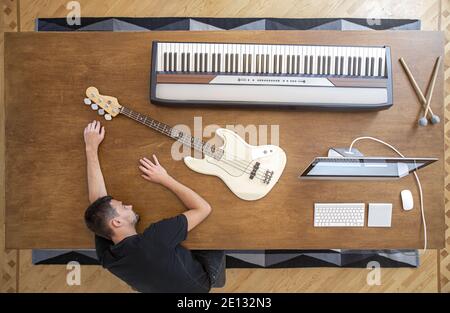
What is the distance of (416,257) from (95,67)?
233 centimetres

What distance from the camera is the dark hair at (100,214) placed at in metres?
1.51

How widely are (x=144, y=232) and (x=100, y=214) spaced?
209mm

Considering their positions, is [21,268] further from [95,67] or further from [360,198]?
[360,198]

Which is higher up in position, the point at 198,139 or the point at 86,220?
the point at 198,139

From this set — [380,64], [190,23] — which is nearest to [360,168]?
[380,64]

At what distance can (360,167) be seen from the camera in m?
1.40

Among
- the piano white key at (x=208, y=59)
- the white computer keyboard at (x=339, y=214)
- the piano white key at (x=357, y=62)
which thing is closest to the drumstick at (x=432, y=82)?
the piano white key at (x=357, y=62)

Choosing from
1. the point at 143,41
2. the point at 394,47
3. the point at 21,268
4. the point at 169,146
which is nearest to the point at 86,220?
the point at 169,146

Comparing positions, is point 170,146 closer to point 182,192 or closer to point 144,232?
point 182,192

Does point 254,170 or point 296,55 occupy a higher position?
point 296,55

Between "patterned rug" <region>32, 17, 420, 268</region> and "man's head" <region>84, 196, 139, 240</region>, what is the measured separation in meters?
0.89

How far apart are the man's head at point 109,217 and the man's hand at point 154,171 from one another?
16 centimetres

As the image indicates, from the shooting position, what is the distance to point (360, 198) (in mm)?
1590
